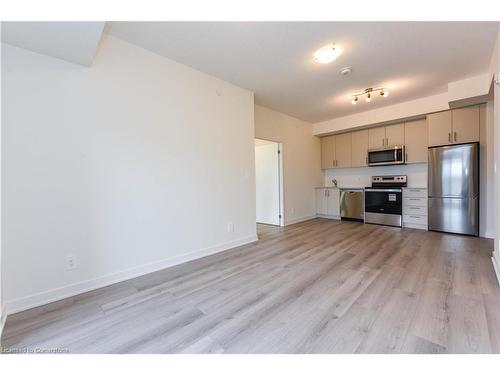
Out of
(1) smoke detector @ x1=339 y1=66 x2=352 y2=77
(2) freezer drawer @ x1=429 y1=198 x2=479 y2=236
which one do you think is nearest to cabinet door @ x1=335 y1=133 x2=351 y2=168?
(2) freezer drawer @ x1=429 y1=198 x2=479 y2=236

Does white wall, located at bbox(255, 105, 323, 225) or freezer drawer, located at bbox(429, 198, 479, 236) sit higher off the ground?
white wall, located at bbox(255, 105, 323, 225)

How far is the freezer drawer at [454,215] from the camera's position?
3.69 metres

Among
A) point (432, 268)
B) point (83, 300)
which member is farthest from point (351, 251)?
point (83, 300)

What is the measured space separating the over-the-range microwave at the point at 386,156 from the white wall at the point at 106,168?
3.68 m

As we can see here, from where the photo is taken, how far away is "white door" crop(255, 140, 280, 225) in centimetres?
500

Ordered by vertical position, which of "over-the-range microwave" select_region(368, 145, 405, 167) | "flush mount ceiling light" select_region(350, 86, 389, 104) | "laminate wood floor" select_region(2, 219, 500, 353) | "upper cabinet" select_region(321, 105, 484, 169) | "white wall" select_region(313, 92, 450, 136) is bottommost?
"laminate wood floor" select_region(2, 219, 500, 353)

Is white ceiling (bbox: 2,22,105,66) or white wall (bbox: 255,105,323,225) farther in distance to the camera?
white wall (bbox: 255,105,323,225)

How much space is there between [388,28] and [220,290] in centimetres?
306

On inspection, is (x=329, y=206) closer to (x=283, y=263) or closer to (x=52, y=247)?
(x=283, y=263)

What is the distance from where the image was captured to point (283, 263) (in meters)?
2.74

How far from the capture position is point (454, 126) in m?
3.85

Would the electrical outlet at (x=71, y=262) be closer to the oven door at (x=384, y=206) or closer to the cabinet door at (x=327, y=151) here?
the oven door at (x=384, y=206)

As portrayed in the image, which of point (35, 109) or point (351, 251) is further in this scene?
point (351, 251)

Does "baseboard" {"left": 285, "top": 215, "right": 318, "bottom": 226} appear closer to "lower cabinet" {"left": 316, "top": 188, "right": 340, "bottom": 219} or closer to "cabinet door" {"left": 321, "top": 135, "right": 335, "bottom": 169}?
"lower cabinet" {"left": 316, "top": 188, "right": 340, "bottom": 219}
